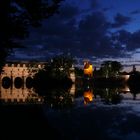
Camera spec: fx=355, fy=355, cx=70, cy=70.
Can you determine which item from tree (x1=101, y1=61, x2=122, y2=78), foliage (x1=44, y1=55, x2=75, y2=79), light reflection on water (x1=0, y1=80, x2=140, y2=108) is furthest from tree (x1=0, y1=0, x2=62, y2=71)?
tree (x1=101, y1=61, x2=122, y2=78)

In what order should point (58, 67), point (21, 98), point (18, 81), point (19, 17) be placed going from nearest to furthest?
1. point (19, 17)
2. point (21, 98)
3. point (58, 67)
4. point (18, 81)

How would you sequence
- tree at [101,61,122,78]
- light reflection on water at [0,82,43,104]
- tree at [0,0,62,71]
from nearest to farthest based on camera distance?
tree at [0,0,62,71] < light reflection on water at [0,82,43,104] < tree at [101,61,122,78]

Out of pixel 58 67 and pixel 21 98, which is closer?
pixel 21 98

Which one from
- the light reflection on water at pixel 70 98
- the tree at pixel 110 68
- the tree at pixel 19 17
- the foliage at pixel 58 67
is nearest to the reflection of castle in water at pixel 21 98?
the light reflection on water at pixel 70 98

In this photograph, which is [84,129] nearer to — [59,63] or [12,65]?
[59,63]

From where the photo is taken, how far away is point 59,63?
371 ft

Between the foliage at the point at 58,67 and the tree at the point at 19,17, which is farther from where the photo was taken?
the foliage at the point at 58,67

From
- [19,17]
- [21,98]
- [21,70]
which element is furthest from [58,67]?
[19,17]

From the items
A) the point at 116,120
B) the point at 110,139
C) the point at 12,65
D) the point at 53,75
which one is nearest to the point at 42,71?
the point at 53,75

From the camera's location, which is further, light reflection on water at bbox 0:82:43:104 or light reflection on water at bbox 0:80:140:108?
light reflection on water at bbox 0:82:43:104

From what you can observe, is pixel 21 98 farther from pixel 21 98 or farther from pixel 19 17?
pixel 19 17

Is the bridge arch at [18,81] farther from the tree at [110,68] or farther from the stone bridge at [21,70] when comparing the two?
the tree at [110,68]

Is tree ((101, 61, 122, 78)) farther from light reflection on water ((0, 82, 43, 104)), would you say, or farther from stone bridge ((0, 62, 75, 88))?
light reflection on water ((0, 82, 43, 104))

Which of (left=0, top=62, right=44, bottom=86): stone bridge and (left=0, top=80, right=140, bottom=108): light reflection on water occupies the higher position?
(left=0, top=62, right=44, bottom=86): stone bridge
